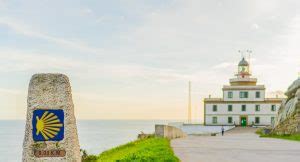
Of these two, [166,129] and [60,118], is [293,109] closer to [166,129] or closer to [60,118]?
[166,129]

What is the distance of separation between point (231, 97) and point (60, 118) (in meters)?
64.2

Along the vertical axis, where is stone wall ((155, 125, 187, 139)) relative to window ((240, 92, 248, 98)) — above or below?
below

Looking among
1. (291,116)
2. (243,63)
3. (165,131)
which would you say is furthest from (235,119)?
(165,131)

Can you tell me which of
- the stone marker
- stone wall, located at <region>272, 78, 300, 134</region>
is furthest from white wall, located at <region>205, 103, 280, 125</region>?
the stone marker

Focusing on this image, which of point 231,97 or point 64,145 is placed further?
point 231,97

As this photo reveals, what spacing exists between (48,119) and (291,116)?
3596 cm

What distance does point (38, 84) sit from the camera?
994cm

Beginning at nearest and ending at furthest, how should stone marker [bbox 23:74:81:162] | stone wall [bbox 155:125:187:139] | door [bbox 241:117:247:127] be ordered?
stone marker [bbox 23:74:81:162] → stone wall [bbox 155:125:187:139] → door [bbox 241:117:247:127]

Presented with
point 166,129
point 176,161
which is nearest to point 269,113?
point 166,129

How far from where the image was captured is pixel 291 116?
42562 millimetres

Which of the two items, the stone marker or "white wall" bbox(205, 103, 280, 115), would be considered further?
"white wall" bbox(205, 103, 280, 115)

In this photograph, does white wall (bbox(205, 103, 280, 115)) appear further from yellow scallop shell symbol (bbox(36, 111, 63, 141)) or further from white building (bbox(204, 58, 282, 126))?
yellow scallop shell symbol (bbox(36, 111, 63, 141))

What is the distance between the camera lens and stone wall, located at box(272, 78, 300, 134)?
136 ft

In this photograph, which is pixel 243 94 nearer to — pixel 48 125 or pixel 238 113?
pixel 238 113
